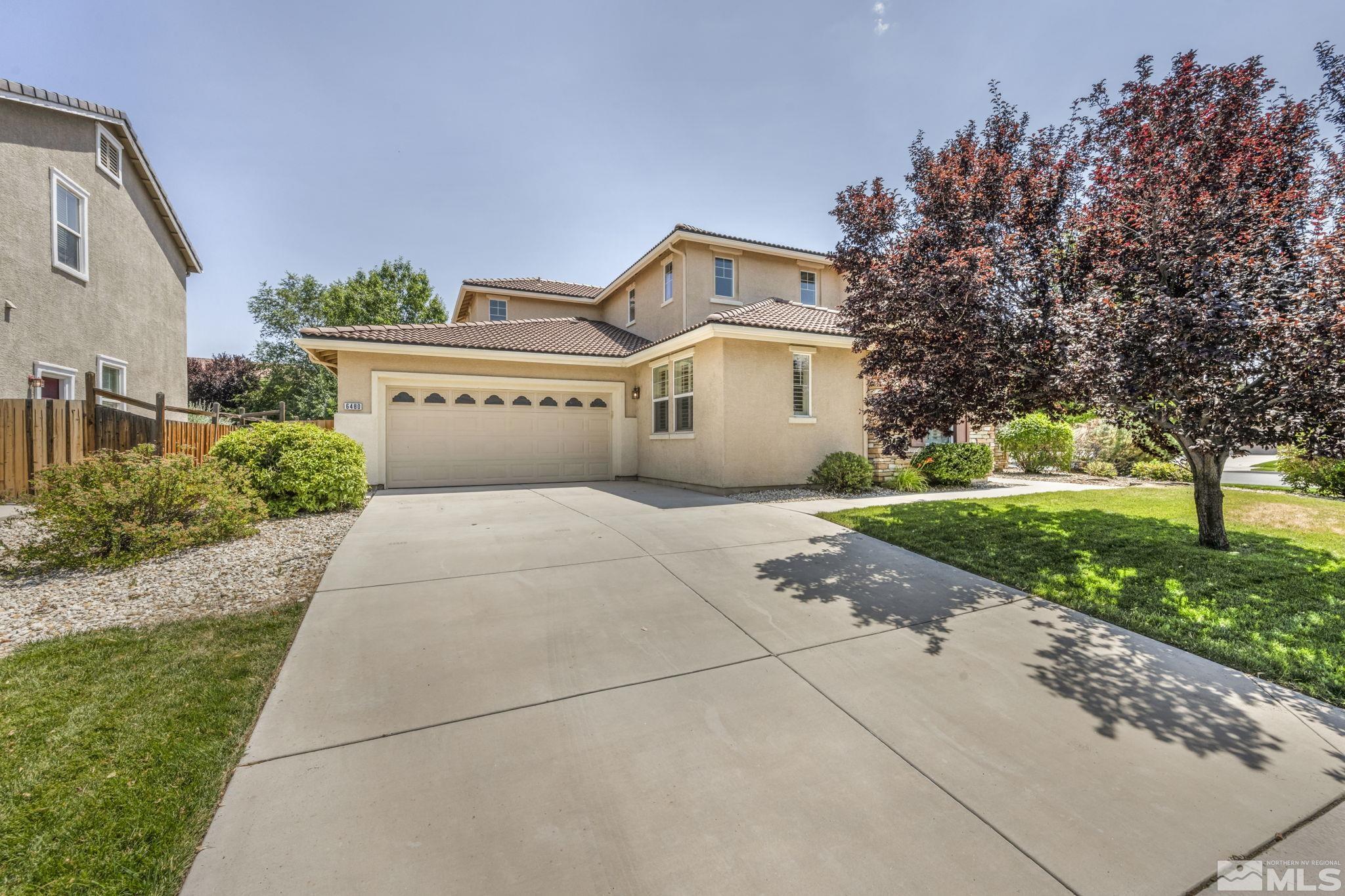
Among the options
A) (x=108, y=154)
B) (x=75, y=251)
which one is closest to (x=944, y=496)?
(x=75, y=251)

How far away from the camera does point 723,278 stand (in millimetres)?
13398

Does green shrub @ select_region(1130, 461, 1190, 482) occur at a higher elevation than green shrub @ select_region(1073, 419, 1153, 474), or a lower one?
lower

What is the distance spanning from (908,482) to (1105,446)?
7.84 m

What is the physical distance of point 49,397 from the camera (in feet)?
31.7

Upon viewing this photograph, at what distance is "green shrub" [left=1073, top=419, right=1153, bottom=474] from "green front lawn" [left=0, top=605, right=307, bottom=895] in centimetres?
1703

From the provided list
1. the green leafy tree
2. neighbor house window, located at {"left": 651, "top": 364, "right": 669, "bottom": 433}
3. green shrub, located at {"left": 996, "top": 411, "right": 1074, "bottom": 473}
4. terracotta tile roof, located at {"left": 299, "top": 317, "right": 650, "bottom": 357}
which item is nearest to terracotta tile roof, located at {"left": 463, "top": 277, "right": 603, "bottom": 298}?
terracotta tile roof, located at {"left": 299, "top": 317, "right": 650, "bottom": 357}

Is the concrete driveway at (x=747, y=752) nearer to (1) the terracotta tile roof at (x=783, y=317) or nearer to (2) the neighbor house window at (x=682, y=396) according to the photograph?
(1) the terracotta tile roof at (x=783, y=317)

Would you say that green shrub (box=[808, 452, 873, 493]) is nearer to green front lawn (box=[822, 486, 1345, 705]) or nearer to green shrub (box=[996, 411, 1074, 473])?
green front lawn (box=[822, 486, 1345, 705])

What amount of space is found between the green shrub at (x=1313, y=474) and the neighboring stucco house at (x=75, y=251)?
853 inches

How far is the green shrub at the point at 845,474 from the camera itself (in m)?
10.7

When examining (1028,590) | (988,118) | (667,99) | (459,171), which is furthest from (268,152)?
(1028,590)

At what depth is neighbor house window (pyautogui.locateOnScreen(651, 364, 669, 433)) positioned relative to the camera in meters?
12.6

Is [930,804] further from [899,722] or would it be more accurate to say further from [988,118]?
[988,118]

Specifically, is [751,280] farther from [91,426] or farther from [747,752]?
[91,426]
